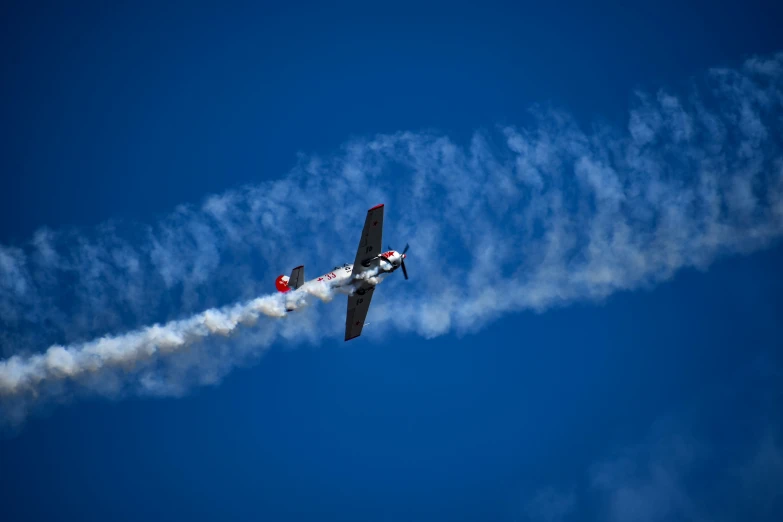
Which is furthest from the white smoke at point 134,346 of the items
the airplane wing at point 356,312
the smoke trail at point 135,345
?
the airplane wing at point 356,312

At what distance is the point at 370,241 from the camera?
33312 millimetres

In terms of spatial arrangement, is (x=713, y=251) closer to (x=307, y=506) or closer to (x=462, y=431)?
(x=462, y=431)

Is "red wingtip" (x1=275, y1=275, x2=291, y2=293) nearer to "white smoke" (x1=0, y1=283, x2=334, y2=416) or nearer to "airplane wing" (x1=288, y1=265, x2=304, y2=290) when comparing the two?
"white smoke" (x1=0, y1=283, x2=334, y2=416)

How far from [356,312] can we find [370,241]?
4.74 m

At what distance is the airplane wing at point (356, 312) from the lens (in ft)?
118

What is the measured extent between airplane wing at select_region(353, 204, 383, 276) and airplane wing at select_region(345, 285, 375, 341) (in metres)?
2.01

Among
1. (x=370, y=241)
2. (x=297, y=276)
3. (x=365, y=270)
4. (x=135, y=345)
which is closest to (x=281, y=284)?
(x=297, y=276)

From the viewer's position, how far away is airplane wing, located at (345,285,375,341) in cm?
3600

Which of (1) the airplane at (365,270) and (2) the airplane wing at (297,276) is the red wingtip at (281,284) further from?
(2) the airplane wing at (297,276)

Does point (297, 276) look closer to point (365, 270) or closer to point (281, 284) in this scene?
point (281, 284)

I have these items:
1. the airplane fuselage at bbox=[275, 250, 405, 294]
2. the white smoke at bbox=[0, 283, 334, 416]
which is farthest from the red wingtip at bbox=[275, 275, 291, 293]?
the white smoke at bbox=[0, 283, 334, 416]

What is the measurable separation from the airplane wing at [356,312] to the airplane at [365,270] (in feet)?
0.17

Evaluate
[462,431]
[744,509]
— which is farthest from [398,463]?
[744,509]

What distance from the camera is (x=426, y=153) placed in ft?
141
